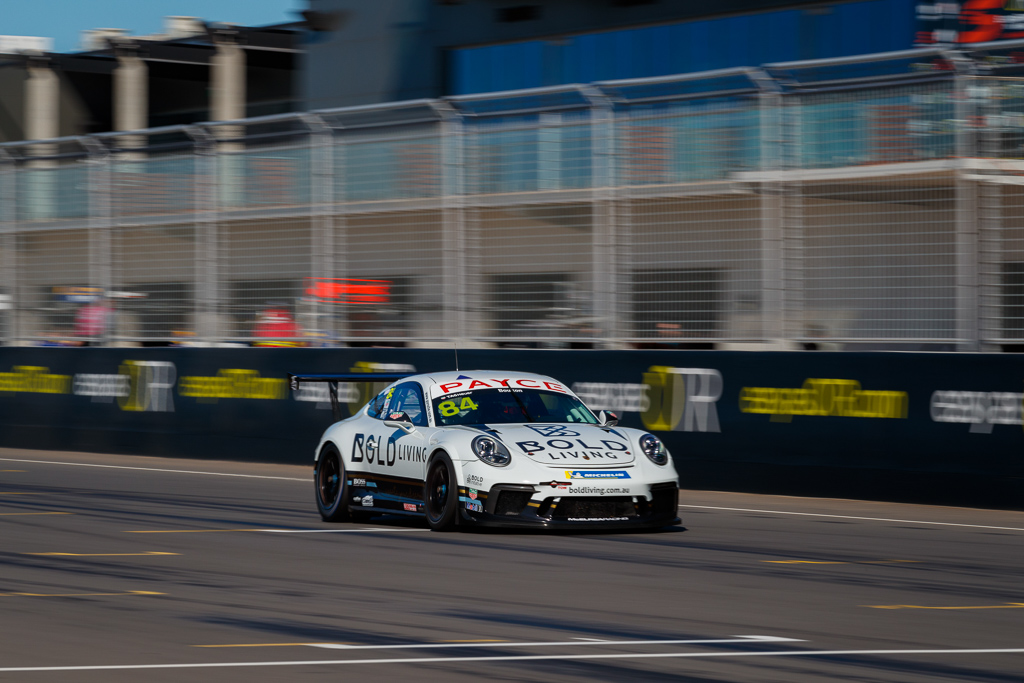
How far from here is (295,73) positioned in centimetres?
5281

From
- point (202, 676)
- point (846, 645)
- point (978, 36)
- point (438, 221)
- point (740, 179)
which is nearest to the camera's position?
point (202, 676)

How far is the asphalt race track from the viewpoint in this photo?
6.29 metres

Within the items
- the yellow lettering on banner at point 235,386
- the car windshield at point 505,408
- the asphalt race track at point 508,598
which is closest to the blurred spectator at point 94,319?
the yellow lettering on banner at point 235,386

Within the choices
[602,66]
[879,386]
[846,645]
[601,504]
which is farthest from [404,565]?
[602,66]

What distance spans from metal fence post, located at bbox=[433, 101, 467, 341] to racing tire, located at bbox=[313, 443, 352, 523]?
17.1 ft

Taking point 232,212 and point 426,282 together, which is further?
point 232,212

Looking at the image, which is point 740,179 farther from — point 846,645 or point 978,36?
point 978,36

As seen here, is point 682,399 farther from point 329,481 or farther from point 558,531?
point 329,481

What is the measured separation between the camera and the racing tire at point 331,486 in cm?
1220

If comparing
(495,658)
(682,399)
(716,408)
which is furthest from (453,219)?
(495,658)

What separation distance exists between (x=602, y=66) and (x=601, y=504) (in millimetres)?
22448

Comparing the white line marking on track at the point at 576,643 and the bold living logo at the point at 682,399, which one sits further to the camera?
the bold living logo at the point at 682,399

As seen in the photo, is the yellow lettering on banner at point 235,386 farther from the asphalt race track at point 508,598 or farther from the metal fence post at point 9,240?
the asphalt race track at point 508,598

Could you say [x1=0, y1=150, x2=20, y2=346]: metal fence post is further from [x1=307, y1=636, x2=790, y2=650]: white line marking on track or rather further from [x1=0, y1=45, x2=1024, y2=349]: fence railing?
[x1=307, y1=636, x2=790, y2=650]: white line marking on track
